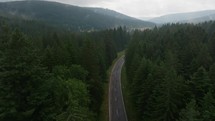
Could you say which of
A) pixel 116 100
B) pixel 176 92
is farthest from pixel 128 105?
pixel 176 92

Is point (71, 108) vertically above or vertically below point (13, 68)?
below

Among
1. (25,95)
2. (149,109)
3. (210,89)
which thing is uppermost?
(25,95)

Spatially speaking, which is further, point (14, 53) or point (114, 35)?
point (114, 35)

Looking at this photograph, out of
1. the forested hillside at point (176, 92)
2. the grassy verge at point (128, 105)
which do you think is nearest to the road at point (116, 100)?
the grassy verge at point (128, 105)

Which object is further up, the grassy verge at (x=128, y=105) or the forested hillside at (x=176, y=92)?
the forested hillside at (x=176, y=92)

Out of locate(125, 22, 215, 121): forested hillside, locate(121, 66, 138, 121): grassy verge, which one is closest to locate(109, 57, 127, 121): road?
locate(121, 66, 138, 121): grassy verge

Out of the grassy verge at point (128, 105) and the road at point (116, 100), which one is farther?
the road at point (116, 100)

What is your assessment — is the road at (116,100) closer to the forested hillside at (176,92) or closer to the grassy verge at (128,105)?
the grassy verge at (128,105)

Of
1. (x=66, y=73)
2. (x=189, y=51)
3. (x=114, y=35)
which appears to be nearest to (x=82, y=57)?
(x=66, y=73)

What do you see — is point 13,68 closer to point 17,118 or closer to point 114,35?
point 17,118
